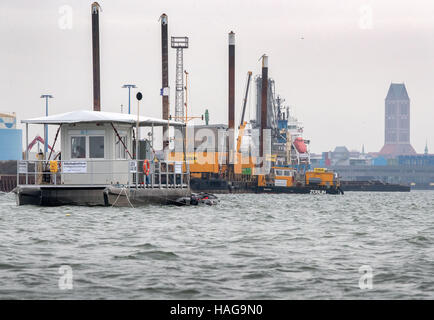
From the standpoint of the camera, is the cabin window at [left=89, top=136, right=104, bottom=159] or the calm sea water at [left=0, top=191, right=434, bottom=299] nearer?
the calm sea water at [left=0, top=191, right=434, bottom=299]

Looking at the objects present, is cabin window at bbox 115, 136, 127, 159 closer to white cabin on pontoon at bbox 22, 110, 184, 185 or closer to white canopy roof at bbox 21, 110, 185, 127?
white cabin on pontoon at bbox 22, 110, 184, 185

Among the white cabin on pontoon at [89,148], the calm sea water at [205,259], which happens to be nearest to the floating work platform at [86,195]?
the white cabin on pontoon at [89,148]

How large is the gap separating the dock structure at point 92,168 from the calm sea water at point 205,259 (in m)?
4.08

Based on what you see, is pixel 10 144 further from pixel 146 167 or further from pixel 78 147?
pixel 146 167

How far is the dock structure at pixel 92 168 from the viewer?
27219 mm

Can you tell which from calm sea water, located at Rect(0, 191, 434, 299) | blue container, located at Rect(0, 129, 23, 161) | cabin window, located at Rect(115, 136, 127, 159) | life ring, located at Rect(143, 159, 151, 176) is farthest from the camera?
blue container, located at Rect(0, 129, 23, 161)

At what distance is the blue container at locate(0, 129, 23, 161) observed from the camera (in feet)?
365

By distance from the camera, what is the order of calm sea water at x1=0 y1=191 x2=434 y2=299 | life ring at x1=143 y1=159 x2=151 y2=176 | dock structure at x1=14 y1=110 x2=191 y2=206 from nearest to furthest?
calm sea water at x1=0 y1=191 x2=434 y2=299
dock structure at x1=14 y1=110 x2=191 y2=206
life ring at x1=143 y1=159 x2=151 y2=176

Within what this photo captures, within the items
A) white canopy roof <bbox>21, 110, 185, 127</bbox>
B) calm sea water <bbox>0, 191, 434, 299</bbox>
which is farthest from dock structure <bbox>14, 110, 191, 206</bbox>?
calm sea water <bbox>0, 191, 434, 299</bbox>

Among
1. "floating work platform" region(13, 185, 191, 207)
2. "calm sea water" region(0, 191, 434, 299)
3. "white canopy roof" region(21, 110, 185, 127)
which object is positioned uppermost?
"white canopy roof" region(21, 110, 185, 127)

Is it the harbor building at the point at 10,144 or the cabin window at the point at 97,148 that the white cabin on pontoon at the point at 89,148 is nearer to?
the cabin window at the point at 97,148

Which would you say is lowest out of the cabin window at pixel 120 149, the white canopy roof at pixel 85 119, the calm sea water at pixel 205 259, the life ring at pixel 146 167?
the calm sea water at pixel 205 259
